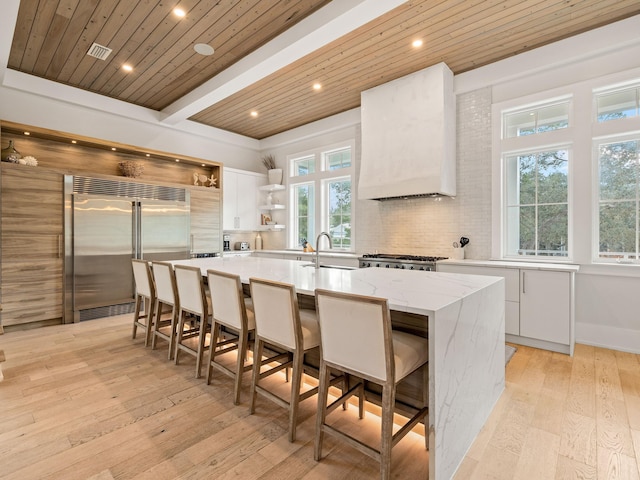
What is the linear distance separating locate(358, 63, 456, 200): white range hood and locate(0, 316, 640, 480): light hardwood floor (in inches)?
91.1

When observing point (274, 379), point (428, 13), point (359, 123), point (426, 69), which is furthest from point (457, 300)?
point (359, 123)

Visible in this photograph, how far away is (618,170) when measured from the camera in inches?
134

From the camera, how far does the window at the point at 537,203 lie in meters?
3.70

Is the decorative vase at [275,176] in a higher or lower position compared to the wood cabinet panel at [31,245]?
higher

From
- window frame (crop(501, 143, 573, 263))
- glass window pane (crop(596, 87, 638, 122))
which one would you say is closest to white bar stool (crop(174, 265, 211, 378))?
window frame (crop(501, 143, 573, 263))

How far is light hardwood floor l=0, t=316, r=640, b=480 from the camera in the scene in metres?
1.65

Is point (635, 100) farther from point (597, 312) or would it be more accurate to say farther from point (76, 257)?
point (76, 257)

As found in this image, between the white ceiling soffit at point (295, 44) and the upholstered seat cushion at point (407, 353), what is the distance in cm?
249

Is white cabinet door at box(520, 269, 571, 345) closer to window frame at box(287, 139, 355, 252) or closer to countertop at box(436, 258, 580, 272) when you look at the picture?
countertop at box(436, 258, 580, 272)

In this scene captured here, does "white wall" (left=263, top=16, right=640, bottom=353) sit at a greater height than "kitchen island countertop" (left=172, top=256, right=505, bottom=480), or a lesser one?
greater

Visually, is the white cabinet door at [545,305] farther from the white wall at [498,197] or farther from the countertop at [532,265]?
the white wall at [498,197]

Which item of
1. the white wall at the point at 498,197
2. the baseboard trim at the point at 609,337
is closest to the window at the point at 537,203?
the white wall at the point at 498,197

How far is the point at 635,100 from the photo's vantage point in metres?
3.30

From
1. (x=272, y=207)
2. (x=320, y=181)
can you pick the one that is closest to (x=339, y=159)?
(x=320, y=181)
